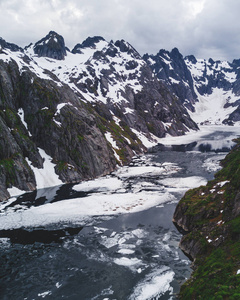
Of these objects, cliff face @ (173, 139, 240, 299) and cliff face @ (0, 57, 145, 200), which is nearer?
cliff face @ (173, 139, 240, 299)

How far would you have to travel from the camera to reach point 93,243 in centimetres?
4419

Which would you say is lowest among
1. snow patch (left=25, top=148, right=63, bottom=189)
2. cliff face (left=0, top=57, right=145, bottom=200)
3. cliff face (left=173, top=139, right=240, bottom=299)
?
cliff face (left=173, top=139, right=240, bottom=299)

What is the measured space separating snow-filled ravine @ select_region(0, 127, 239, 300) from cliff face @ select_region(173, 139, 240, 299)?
242 cm

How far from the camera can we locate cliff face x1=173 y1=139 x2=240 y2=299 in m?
26.0

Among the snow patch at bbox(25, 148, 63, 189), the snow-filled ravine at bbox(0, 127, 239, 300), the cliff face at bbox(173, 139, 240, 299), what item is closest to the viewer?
the cliff face at bbox(173, 139, 240, 299)

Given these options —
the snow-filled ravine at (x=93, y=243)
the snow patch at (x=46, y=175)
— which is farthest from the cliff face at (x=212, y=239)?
the snow patch at (x=46, y=175)

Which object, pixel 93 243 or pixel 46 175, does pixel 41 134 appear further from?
pixel 93 243

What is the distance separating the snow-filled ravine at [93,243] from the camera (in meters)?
32.3

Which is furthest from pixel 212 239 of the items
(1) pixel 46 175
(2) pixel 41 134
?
(2) pixel 41 134

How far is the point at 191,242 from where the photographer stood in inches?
1575

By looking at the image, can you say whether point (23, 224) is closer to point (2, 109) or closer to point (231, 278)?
point (231, 278)

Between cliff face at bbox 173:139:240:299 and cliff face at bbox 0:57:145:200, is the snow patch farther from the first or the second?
cliff face at bbox 173:139:240:299

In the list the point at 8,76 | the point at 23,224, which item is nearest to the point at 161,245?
the point at 23,224

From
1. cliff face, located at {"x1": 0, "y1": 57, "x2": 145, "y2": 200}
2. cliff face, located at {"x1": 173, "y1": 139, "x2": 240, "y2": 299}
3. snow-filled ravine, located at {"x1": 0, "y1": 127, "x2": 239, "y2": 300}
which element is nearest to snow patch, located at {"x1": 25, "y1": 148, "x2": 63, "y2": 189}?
cliff face, located at {"x1": 0, "y1": 57, "x2": 145, "y2": 200}
